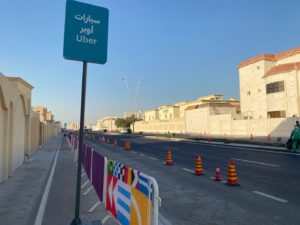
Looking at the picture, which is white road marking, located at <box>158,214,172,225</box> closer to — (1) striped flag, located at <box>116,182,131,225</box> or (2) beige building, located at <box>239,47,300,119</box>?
(1) striped flag, located at <box>116,182,131,225</box>

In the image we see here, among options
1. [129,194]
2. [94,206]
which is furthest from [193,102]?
[129,194]

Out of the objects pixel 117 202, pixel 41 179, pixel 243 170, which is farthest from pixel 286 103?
pixel 117 202

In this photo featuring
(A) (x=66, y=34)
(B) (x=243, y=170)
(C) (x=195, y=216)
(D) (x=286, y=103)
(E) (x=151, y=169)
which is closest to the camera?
(A) (x=66, y=34)

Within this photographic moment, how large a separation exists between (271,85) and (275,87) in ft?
3.56

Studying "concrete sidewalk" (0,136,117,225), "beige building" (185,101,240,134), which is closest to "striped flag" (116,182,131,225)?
"concrete sidewalk" (0,136,117,225)

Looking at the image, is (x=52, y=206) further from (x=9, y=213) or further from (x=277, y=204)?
(x=277, y=204)

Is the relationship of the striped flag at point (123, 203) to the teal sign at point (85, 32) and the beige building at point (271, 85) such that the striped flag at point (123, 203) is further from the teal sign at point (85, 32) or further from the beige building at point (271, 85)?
the beige building at point (271, 85)

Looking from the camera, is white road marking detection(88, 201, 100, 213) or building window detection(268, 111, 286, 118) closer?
white road marking detection(88, 201, 100, 213)

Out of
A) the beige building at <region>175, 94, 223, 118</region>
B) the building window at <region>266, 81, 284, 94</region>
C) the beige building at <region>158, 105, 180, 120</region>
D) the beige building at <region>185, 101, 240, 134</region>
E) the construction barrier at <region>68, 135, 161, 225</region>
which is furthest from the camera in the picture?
the beige building at <region>158, 105, 180, 120</region>

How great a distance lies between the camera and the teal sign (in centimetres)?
434

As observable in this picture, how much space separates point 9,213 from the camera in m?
6.77

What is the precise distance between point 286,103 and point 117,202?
2033 inches

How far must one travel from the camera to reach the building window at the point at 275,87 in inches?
2063

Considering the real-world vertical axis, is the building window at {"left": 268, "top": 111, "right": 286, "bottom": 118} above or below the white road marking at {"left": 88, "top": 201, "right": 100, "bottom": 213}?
above
